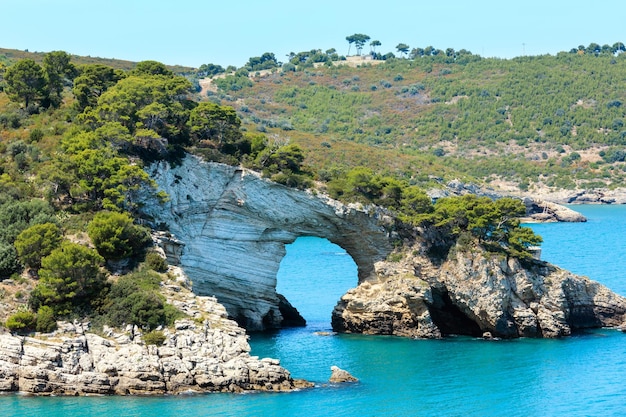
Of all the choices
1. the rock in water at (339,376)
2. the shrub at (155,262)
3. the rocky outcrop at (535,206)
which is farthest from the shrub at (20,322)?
the rocky outcrop at (535,206)

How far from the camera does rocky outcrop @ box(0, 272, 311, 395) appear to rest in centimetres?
4053

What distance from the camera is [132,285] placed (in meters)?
45.8

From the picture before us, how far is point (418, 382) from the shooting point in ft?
154

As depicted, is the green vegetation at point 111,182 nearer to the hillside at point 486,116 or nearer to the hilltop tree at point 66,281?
the hilltop tree at point 66,281

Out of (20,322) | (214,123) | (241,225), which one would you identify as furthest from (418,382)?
(214,123)

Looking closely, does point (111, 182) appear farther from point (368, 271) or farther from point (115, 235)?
point (368, 271)

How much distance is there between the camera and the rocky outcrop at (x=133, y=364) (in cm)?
4053

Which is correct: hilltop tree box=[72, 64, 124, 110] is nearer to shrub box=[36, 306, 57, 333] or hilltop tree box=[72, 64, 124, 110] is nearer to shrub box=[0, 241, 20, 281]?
shrub box=[0, 241, 20, 281]

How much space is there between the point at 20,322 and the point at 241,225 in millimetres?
18295

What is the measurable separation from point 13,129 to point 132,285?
71.8 feet

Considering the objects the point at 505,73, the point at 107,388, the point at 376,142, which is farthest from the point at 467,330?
the point at 505,73

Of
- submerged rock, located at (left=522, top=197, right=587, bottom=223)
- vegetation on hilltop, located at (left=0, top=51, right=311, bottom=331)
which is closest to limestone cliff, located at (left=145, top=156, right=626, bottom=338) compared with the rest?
vegetation on hilltop, located at (left=0, top=51, right=311, bottom=331)

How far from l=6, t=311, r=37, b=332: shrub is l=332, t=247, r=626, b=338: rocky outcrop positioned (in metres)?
21.4

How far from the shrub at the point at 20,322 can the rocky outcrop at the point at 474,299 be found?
Answer: 70.2ft
